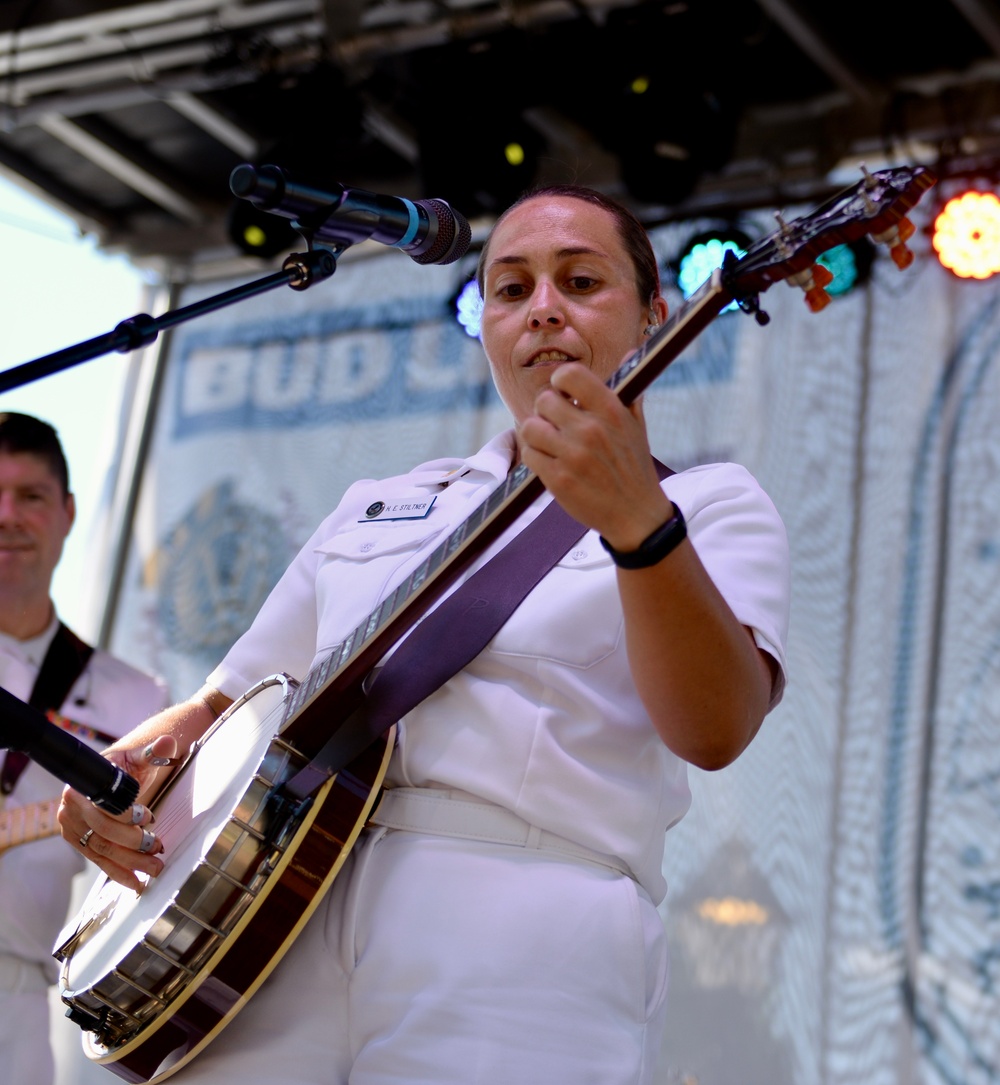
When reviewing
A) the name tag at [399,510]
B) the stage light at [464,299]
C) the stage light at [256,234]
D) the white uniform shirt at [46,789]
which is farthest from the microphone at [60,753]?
the stage light at [256,234]

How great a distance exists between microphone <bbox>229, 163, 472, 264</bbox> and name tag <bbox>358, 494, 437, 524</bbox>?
361 millimetres

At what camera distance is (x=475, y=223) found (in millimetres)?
4973

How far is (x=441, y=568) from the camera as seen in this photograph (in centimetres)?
161

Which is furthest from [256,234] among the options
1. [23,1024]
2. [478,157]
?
[23,1024]

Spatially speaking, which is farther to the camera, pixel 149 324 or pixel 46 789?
pixel 46 789

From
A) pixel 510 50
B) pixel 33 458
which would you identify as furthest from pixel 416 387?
pixel 33 458

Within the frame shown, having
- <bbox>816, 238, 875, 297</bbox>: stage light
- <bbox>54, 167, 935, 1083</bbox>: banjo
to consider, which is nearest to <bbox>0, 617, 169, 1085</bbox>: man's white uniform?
<bbox>54, 167, 935, 1083</bbox>: banjo

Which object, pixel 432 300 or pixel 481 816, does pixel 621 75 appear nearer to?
pixel 432 300

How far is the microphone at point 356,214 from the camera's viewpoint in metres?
1.52

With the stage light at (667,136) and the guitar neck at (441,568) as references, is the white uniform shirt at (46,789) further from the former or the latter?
the stage light at (667,136)

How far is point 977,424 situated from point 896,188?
2.77 metres

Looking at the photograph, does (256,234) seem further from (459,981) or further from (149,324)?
(459,981)

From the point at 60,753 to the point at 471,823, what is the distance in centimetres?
48

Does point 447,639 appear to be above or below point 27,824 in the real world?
above
